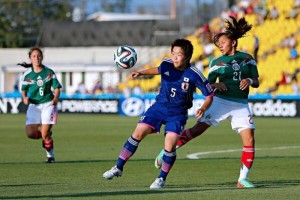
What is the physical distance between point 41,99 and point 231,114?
17.6ft

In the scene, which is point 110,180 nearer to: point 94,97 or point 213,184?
point 213,184

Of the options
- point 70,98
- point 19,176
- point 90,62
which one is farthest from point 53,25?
point 19,176

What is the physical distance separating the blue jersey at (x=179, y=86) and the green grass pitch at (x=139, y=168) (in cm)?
113

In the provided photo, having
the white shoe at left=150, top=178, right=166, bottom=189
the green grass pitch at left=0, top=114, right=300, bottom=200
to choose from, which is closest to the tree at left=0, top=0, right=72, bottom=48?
the green grass pitch at left=0, top=114, right=300, bottom=200

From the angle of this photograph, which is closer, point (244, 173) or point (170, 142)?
point (170, 142)

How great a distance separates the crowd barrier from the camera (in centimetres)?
3781

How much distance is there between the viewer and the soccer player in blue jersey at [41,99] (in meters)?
17.3

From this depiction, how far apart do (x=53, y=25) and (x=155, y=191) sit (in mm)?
52182

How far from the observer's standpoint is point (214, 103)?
13.4 metres

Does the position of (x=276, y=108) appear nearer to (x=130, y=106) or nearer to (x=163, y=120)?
(x=130, y=106)

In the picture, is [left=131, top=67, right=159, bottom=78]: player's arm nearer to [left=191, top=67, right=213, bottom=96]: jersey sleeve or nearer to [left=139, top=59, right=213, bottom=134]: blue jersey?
[left=139, top=59, right=213, bottom=134]: blue jersey

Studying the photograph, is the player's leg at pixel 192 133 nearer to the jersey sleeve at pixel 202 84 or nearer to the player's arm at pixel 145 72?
the jersey sleeve at pixel 202 84

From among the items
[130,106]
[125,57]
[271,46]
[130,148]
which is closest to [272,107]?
[130,106]

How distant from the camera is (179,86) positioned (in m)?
12.2
